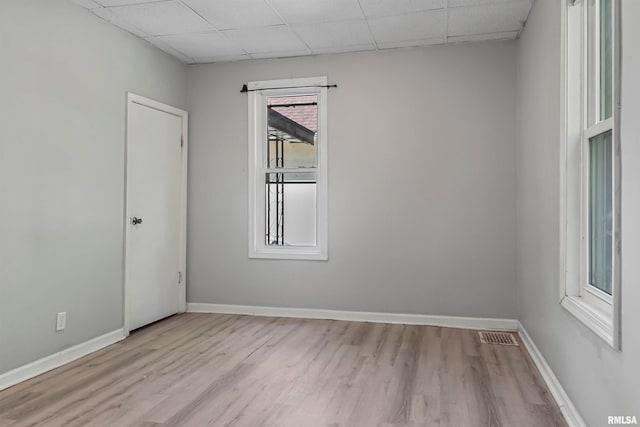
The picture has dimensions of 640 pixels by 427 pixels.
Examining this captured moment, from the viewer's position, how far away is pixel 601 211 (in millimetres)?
2068

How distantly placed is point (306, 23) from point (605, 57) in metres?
2.29

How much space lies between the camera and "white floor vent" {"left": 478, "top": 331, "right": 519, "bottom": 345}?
359 cm

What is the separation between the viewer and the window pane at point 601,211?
78.0 inches

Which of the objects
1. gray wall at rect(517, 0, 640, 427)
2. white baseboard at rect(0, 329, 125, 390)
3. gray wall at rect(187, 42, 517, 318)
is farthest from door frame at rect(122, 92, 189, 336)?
gray wall at rect(517, 0, 640, 427)

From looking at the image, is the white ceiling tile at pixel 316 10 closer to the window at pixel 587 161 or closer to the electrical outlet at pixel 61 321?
the window at pixel 587 161

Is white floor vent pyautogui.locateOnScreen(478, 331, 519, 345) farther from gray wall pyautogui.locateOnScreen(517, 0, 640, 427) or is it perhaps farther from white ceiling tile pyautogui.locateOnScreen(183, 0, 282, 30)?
white ceiling tile pyautogui.locateOnScreen(183, 0, 282, 30)

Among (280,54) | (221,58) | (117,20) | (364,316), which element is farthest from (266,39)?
(364,316)

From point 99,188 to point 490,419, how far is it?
122 inches

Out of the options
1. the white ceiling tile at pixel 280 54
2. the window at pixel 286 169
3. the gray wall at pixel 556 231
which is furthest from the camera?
the window at pixel 286 169

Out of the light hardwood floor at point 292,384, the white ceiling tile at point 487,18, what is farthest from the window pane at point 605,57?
the light hardwood floor at point 292,384

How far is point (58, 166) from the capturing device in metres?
3.07

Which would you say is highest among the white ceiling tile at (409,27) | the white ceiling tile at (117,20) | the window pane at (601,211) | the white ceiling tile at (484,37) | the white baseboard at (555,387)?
the white ceiling tile at (484,37)

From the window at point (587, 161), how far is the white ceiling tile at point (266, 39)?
89.1 inches

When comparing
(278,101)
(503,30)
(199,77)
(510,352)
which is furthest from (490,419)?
(199,77)
